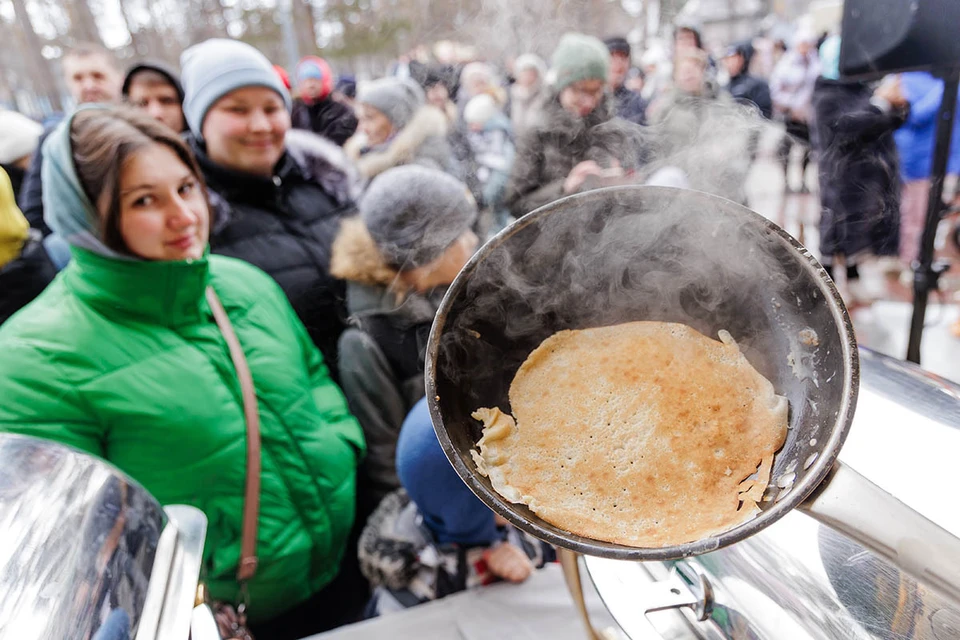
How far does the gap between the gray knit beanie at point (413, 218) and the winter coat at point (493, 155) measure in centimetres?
154

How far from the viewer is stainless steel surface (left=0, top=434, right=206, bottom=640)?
741 millimetres

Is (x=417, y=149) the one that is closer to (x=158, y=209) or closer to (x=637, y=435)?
(x=158, y=209)

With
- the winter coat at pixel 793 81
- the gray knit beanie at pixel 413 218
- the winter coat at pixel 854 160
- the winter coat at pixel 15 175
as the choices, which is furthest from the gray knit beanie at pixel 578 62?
the winter coat at pixel 793 81

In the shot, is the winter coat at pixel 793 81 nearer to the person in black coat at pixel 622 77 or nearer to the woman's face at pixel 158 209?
the person in black coat at pixel 622 77

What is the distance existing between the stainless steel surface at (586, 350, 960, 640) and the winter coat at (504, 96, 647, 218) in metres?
1.86

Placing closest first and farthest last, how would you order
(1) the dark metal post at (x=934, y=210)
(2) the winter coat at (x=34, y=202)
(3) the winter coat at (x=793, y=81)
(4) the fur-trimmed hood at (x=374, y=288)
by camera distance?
(4) the fur-trimmed hood at (x=374, y=288), (1) the dark metal post at (x=934, y=210), (2) the winter coat at (x=34, y=202), (3) the winter coat at (x=793, y=81)

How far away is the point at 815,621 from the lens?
0.81 m

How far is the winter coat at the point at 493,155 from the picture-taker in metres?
3.67

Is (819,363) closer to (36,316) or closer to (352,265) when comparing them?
(352,265)

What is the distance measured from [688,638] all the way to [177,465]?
1.31 metres

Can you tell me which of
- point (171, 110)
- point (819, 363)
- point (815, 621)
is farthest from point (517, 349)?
point (171, 110)

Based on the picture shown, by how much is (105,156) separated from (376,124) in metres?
1.79

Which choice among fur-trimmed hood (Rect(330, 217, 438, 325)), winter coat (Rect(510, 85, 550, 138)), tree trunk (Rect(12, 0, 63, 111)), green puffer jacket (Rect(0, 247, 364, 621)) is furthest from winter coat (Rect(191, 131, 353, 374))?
tree trunk (Rect(12, 0, 63, 111))

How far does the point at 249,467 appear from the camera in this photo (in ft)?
5.26
